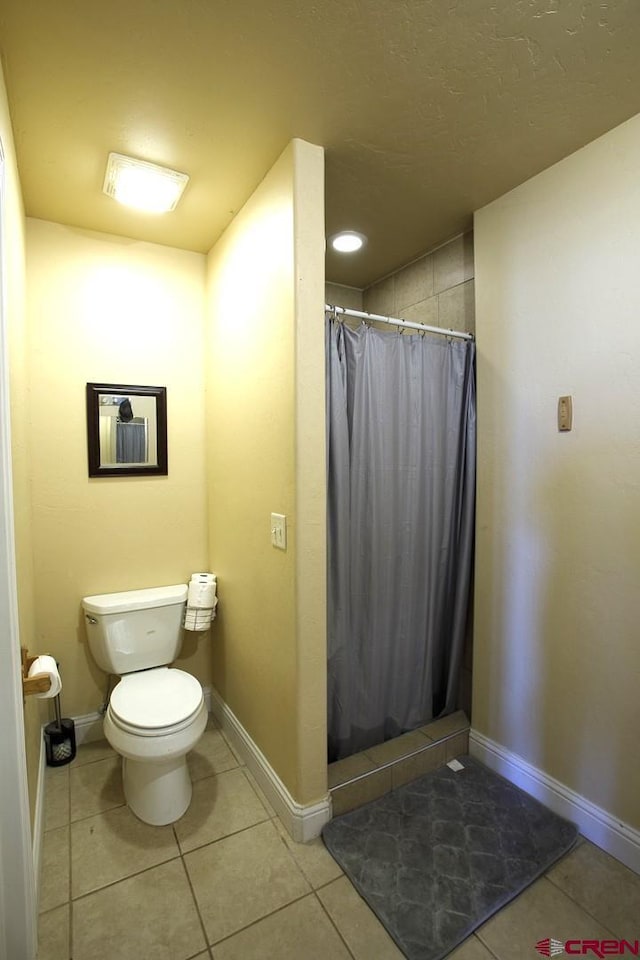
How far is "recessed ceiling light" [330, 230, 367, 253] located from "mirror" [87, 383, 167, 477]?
115 cm

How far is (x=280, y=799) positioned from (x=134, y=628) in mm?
974

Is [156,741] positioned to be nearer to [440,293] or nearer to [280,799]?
[280,799]

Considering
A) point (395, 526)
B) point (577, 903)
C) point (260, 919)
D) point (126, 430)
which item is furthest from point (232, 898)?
point (126, 430)

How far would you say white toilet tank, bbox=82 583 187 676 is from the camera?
2088 mm

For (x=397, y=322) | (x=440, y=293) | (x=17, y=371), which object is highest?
(x=440, y=293)

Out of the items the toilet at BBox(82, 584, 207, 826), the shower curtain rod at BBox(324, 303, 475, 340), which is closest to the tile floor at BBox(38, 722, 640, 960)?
the toilet at BBox(82, 584, 207, 826)

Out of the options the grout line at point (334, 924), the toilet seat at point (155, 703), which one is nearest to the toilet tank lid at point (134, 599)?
the toilet seat at point (155, 703)

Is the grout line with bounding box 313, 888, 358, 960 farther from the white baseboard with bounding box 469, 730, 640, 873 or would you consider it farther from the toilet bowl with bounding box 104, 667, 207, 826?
the white baseboard with bounding box 469, 730, 640, 873

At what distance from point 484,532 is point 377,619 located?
608mm

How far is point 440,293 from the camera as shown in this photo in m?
2.36

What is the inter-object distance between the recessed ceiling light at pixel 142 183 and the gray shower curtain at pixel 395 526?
83 cm

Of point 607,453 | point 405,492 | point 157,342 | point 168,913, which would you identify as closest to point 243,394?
point 157,342

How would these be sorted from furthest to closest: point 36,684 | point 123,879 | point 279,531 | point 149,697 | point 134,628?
1. point 134,628
2. point 149,697
3. point 279,531
4. point 123,879
5. point 36,684

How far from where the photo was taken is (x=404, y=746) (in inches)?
77.4
